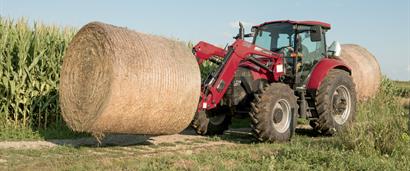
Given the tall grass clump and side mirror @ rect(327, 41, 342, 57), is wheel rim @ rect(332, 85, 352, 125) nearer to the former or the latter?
side mirror @ rect(327, 41, 342, 57)

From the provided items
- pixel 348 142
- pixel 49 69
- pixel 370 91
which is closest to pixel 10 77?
pixel 49 69

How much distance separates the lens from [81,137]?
32.2 ft

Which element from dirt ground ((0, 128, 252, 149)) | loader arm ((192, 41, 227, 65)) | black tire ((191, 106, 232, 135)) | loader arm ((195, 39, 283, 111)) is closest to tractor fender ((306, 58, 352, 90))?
loader arm ((195, 39, 283, 111))

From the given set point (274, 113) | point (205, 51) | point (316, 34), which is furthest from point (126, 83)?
point (316, 34)

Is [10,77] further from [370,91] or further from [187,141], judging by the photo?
[370,91]

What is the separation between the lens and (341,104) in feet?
34.3

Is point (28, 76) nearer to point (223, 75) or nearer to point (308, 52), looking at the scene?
point (223, 75)

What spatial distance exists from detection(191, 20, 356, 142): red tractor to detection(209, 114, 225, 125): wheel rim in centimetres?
2

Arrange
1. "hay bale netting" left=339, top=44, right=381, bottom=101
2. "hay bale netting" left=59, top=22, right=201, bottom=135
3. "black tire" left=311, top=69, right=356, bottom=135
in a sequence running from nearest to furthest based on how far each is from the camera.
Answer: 1. "hay bale netting" left=59, top=22, right=201, bottom=135
2. "black tire" left=311, top=69, right=356, bottom=135
3. "hay bale netting" left=339, top=44, right=381, bottom=101

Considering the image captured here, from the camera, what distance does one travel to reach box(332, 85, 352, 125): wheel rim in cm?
1035

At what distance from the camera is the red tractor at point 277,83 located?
888cm

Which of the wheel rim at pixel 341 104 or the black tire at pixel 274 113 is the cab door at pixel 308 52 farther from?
the black tire at pixel 274 113

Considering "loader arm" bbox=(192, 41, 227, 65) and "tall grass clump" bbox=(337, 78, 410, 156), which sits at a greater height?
"loader arm" bbox=(192, 41, 227, 65)

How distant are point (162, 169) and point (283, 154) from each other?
1.83 metres
